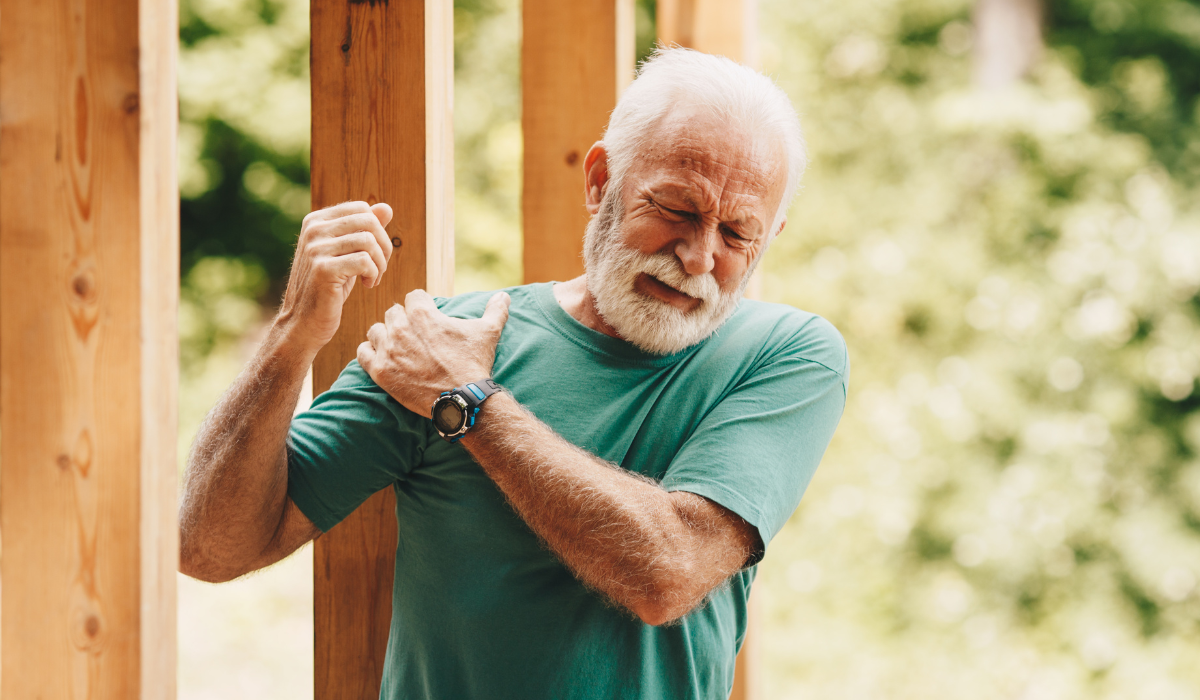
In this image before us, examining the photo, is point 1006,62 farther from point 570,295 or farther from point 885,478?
point 570,295

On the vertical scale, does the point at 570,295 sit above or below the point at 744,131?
below

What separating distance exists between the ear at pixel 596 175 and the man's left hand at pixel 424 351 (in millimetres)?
297

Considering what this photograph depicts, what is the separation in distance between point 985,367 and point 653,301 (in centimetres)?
420

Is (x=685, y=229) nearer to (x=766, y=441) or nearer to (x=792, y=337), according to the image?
(x=792, y=337)

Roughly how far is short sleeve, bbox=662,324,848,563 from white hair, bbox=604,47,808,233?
304 millimetres

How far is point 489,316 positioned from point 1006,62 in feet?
17.4

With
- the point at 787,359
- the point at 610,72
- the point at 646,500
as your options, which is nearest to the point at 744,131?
the point at 787,359

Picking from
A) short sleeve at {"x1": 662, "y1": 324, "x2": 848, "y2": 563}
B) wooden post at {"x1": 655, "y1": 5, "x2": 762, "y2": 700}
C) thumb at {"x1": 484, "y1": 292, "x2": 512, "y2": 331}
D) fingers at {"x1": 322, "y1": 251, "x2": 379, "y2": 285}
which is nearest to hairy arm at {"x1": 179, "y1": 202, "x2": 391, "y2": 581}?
fingers at {"x1": 322, "y1": 251, "x2": 379, "y2": 285}

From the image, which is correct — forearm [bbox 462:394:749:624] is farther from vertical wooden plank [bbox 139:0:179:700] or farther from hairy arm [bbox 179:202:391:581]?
vertical wooden plank [bbox 139:0:179:700]

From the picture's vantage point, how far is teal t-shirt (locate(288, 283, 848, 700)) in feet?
4.09

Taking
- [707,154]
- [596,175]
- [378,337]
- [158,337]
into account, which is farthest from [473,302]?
[158,337]

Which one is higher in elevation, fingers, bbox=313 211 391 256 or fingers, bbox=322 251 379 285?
fingers, bbox=313 211 391 256

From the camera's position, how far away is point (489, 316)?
140 cm

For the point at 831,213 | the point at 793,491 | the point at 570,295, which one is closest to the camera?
the point at 793,491
